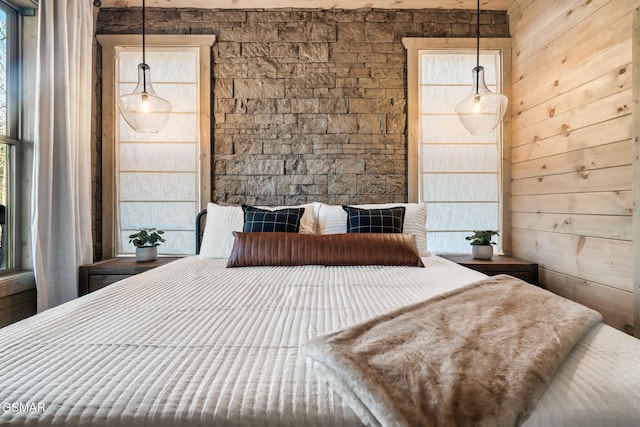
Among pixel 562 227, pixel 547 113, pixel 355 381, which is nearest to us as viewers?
pixel 355 381

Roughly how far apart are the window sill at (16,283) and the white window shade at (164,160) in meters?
0.66

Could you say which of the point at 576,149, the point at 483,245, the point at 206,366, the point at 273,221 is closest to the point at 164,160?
the point at 273,221

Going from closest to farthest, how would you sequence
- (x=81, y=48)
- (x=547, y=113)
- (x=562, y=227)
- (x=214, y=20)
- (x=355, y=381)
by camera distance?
(x=355, y=381) < (x=562, y=227) < (x=547, y=113) < (x=81, y=48) < (x=214, y=20)

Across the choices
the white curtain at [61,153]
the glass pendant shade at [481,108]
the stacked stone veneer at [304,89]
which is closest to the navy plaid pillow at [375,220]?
the stacked stone veneer at [304,89]

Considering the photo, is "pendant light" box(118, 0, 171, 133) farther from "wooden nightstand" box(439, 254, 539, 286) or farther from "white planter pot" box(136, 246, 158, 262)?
"wooden nightstand" box(439, 254, 539, 286)

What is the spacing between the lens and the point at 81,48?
232 centimetres

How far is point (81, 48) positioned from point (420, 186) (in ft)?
9.26

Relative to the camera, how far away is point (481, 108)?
2107 millimetres

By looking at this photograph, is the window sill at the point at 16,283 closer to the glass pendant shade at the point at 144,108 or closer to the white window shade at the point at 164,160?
the white window shade at the point at 164,160

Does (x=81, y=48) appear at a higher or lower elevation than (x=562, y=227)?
higher

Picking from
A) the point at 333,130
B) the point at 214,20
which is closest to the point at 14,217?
the point at 214,20

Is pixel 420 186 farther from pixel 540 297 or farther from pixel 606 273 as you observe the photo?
pixel 540 297

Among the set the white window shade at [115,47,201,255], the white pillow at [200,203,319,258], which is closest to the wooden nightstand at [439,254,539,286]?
the white pillow at [200,203,319,258]

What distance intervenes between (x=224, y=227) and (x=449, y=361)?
1.83 m
